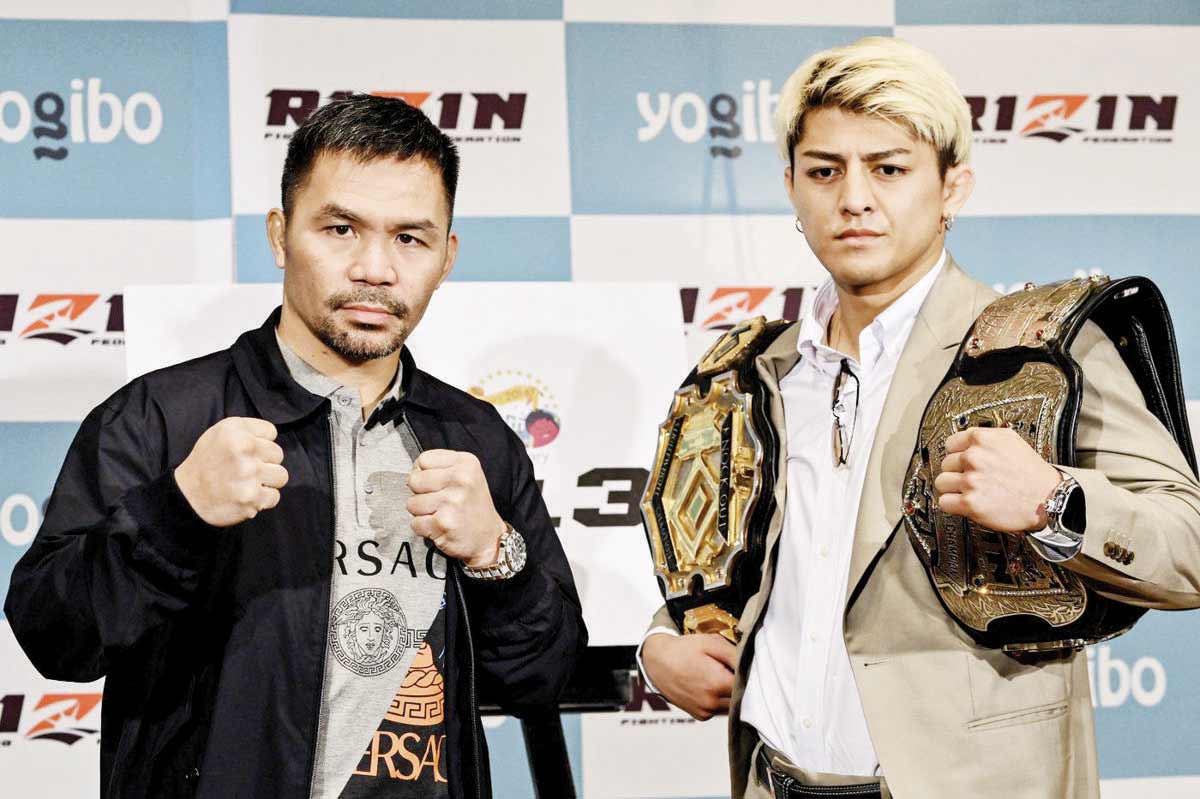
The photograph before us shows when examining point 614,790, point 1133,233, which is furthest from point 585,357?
point 1133,233

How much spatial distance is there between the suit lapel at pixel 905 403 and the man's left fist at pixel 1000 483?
0.21 meters

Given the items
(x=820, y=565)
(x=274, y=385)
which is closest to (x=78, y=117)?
(x=274, y=385)

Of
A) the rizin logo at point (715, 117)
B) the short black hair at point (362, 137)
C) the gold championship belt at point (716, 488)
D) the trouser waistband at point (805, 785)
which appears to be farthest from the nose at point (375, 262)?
the rizin logo at point (715, 117)

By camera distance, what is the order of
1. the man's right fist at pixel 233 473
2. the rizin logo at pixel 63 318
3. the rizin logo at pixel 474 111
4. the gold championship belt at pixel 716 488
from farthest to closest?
the rizin logo at pixel 474 111
the rizin logo at pixel 63 318
the gold championship belt at pixel 716 488
the man's right fist at pixel 233 473

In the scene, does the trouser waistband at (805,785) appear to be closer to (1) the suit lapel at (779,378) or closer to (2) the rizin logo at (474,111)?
(1) the suit lapel at (779,378)

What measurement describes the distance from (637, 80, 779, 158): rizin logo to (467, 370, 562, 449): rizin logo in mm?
1106

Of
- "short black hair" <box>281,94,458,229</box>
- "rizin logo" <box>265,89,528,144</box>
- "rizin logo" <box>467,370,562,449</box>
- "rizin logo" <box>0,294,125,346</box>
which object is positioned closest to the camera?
"short black hair" <box>281,94,458,229</box>

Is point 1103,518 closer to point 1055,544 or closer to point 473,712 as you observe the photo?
point 1055,544

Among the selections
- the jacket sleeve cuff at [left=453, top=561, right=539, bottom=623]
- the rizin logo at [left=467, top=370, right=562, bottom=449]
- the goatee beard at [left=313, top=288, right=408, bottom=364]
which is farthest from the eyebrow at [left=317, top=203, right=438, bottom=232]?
the rizin logo at [left=467, top=370, right=562, bottom=449]

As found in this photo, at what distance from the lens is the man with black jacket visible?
1592mm

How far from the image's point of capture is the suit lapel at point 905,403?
1.79 meters

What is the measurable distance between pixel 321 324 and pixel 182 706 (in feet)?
1.90

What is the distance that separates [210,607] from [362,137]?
0.73 m

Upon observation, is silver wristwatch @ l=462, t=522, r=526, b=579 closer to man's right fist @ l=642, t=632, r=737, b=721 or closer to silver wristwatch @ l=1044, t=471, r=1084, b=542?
man's right fist @ l=642, t=632, r=737, b=721
